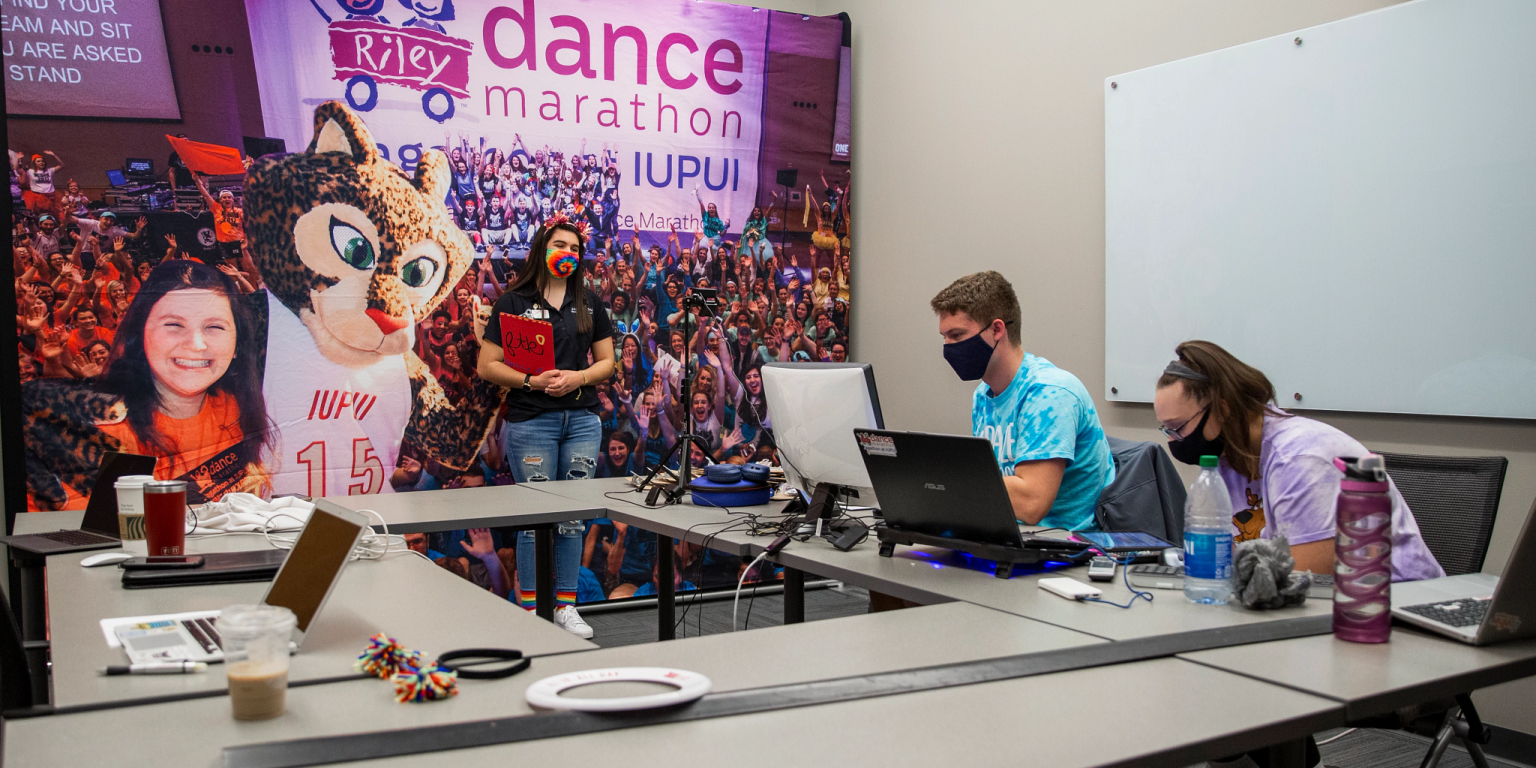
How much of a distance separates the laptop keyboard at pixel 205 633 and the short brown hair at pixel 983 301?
69.7 inches

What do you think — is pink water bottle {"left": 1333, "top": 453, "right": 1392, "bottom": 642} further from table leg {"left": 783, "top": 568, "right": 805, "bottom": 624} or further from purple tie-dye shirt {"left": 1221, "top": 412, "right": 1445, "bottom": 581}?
table leg {"left": 783, "top": 568, "right": 805, "bottom": 624}

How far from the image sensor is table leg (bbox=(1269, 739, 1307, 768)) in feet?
4.65

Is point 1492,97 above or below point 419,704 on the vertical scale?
above

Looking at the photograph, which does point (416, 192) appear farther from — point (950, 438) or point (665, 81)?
point (950, 438)

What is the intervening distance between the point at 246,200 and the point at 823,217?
2639 millimetres

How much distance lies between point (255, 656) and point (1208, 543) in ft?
4.87

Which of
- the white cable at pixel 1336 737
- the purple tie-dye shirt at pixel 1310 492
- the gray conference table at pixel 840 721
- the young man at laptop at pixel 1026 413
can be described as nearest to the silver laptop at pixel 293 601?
the gray conference table at pixel 840 721

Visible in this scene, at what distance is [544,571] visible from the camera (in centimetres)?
327

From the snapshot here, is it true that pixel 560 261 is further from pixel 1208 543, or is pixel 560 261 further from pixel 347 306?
pixel 1208 543

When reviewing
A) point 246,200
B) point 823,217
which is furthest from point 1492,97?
point 246,200

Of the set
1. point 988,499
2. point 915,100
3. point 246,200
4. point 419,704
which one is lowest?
point 419,704

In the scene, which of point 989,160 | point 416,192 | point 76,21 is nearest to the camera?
point 76,21

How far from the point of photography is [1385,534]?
149 centimetres

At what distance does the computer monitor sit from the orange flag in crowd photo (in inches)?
100
